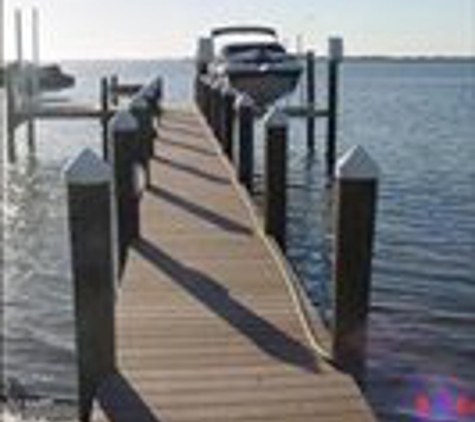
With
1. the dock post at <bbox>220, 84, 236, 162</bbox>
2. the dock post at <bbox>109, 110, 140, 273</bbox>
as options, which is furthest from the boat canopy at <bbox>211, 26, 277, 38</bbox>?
the dock post at <bbox>109, 110, 140, 273</bbox>

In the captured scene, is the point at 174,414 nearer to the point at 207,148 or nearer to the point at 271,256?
the point at 271,256

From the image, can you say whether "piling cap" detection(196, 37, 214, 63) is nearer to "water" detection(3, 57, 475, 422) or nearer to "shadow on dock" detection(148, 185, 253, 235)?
"water" detection(3, 57, 475, 422)

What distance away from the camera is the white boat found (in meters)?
34.2

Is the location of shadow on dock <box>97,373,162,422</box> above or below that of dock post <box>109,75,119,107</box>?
below

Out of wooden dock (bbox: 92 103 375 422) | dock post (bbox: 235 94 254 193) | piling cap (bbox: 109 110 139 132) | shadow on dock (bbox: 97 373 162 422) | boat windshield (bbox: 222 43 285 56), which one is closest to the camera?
shadow on dock (bbox: 97 373 162 422)

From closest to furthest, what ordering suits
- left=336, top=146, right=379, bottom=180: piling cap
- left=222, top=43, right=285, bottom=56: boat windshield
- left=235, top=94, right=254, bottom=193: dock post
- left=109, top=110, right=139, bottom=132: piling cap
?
left=336, top=146, right=379, bottom=180: piling cap
left=109, top=110, right=139, bottom=132: piling cap
left=235, top=94, right=254, bottom=193: dock post
left=222, top=43, right=285, bottom=56: boat windshield

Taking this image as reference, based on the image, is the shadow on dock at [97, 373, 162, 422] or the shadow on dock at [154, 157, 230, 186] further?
the shadow on dock at [154, 157, 230, 186]

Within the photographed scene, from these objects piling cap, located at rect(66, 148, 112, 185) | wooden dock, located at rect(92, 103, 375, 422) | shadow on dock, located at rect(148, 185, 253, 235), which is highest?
piling cap, located at rect(66, 148, 112, 185)

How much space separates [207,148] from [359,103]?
74.1 m

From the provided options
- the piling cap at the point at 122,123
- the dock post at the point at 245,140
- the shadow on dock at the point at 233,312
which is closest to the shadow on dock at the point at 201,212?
the dock post at the point at 245,140

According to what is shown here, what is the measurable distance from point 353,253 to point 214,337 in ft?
4.92

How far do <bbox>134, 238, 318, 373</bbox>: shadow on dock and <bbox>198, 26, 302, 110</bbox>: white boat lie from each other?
73.9ft

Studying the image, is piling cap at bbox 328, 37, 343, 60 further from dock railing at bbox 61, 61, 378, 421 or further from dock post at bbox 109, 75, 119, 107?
dock railing at bbox 61, 61, 378, 421

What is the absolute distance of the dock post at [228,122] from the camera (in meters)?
19.5
